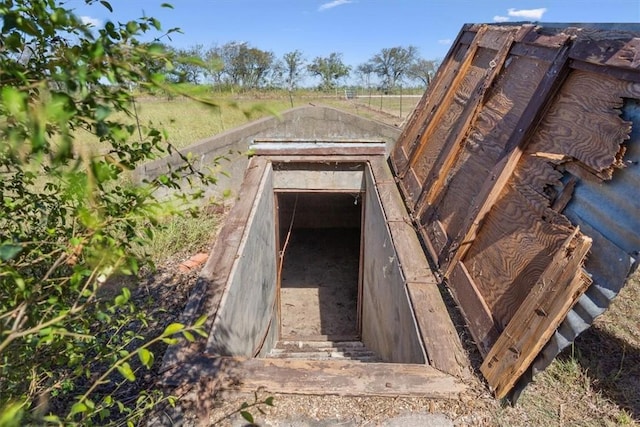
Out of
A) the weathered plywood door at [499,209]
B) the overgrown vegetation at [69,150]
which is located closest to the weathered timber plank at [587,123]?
the weathered plywood door at [499,209]

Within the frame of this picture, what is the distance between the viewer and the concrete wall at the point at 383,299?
322 centimetres

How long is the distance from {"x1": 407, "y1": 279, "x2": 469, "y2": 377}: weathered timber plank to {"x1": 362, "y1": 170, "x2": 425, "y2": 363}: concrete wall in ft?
0.23

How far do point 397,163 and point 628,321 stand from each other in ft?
10.9

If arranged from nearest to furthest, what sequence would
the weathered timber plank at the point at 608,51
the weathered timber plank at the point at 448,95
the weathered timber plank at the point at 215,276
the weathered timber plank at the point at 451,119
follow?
the weathered timber plank at the point at 608,51 → the weathered timber plank at the point at 215,276 → the weathered timber plank at the point at 451,119 → the weathered timber plank at the point at 448,95

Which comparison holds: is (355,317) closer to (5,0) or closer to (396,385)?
(396,385)

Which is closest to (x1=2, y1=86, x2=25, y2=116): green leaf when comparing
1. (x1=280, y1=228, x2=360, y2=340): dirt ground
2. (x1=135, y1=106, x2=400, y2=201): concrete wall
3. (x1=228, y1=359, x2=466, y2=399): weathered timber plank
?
(x1=228, y1=359, x2=466, y2=399): weathered timber plank

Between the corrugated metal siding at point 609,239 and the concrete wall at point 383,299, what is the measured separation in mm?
944

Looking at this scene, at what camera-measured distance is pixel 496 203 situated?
2.88 metres

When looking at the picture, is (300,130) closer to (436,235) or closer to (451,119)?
(451,119)

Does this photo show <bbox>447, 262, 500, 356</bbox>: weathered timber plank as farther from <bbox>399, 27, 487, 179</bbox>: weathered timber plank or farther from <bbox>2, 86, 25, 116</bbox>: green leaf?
<bbox>2, 86, 25, 116</bbox>: green leaf

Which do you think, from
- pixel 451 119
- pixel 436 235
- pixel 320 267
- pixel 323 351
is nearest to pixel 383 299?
pixel 436 235

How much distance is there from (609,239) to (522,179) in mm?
846

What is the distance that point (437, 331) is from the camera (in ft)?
8.85

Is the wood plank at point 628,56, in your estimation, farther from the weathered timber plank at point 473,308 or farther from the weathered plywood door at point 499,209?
the weathered timber plank at point 473,308
